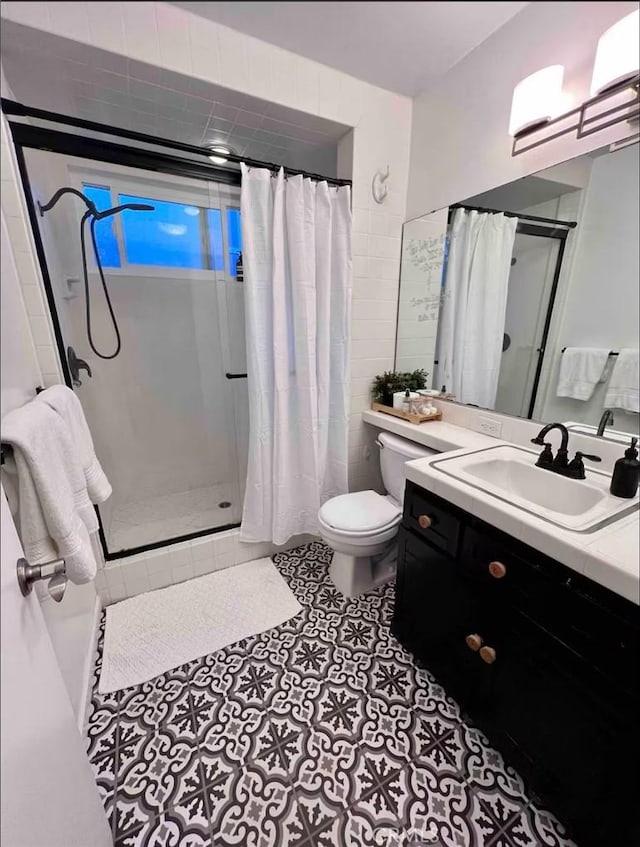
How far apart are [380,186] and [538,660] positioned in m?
1.99

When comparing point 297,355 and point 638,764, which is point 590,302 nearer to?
point 297,355

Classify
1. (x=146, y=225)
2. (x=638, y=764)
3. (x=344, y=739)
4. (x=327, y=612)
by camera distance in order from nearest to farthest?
(x=638, y=764)
(x=344, y=739)
(x=327, y=612)
(x=146, y=225)

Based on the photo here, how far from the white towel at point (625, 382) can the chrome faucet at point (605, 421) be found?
5 cm

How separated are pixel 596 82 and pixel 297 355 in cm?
132

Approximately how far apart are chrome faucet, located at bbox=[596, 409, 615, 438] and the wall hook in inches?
54.8

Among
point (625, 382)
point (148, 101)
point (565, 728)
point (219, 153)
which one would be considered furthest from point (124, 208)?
point (565, 728)

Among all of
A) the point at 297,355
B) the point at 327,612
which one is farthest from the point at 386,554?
the point at 297,355

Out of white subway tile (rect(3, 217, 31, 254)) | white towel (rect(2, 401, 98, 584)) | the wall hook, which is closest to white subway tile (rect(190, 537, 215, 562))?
white towel (rect(2, 401, 98, 584))

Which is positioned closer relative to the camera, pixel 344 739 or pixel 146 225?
pixel 344 739

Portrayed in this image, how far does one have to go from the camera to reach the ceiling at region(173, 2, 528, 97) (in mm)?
253

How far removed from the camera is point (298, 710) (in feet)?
4.24

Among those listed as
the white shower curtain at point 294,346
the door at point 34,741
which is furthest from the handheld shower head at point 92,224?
the door at point 34,741

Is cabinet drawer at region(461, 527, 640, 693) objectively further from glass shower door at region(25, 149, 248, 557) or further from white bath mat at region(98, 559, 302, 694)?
glass shower door at region(25, 149, 248, 557)

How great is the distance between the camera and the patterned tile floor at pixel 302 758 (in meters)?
1.00
